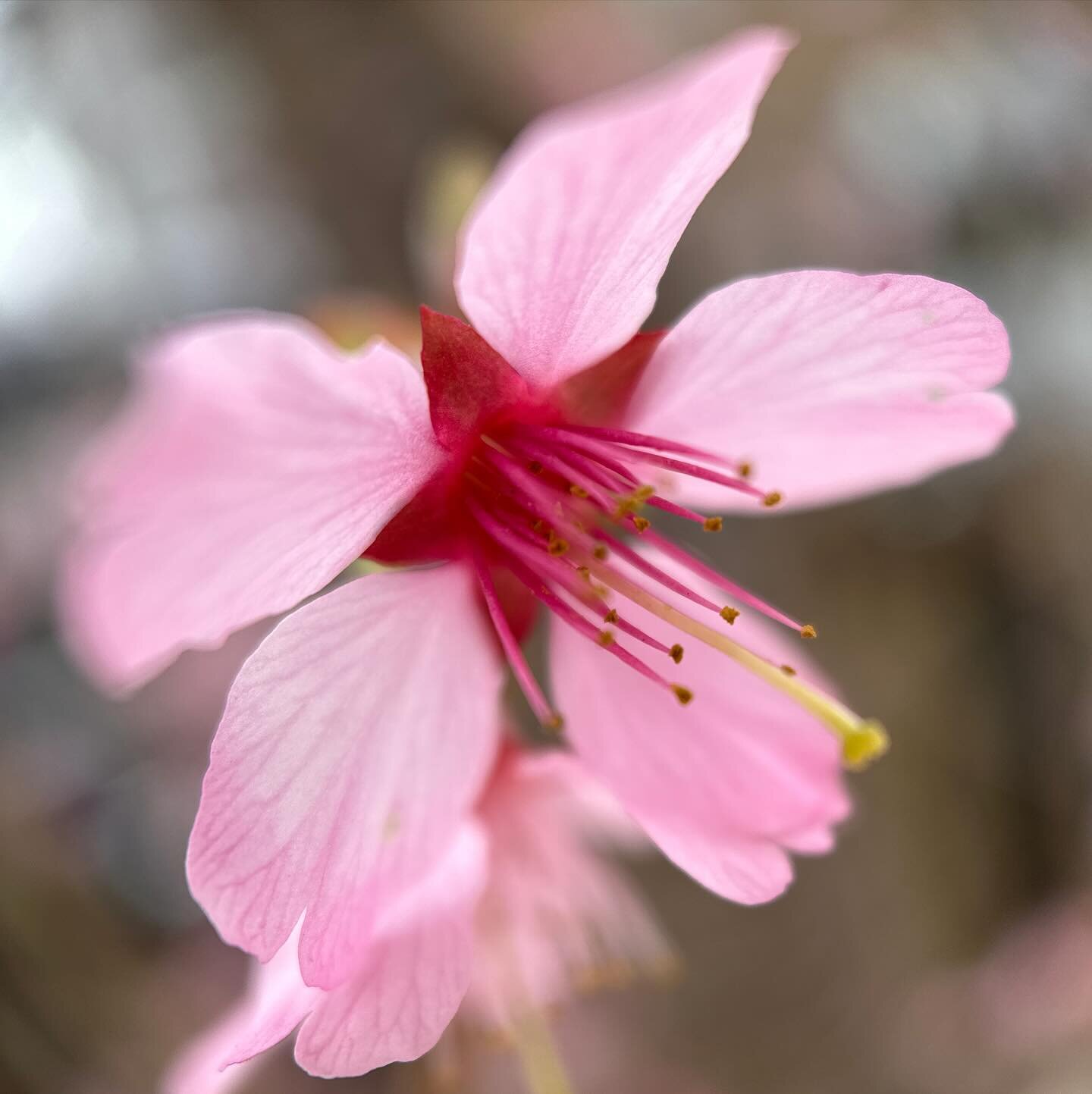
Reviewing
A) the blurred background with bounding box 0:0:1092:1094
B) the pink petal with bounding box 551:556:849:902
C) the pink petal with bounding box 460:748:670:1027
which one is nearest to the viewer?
the pink petal with bounding box 551:556:849:902

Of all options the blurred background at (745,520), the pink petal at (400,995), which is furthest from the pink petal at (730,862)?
the blurred background at (745,520)

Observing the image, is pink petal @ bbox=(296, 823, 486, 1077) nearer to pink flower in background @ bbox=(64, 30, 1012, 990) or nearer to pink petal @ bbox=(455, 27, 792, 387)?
pink flower in background @ bbox=(64, 30, 1012, 990)

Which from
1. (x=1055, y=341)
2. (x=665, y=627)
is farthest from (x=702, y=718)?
(x=1055, y=341)

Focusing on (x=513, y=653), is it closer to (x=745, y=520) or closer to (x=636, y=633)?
(x=636, y=633)

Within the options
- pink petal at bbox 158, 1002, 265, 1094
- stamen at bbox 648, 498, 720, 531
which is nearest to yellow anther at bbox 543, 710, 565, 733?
stamen at bbox 648, 498, 720, 531

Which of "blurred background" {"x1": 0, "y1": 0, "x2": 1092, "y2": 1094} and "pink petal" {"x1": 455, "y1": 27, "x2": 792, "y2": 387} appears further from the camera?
"blurred background" {"x1": 0, "y1": 0, "x2": 1092, "y2": 1094}

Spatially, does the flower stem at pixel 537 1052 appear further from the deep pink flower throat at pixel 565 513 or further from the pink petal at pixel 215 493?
the pink petal at pixel 215 493
